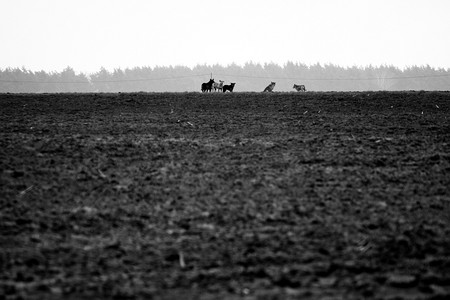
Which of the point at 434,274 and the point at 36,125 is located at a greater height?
the point at 36,125

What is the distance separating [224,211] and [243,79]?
112 meters

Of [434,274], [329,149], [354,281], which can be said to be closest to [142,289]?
[354,281]

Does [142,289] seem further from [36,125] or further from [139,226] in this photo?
[36,125]

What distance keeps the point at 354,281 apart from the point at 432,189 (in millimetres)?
2819

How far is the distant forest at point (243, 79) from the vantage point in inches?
3996

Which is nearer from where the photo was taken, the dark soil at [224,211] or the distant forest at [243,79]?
the dark soil at [224,211]

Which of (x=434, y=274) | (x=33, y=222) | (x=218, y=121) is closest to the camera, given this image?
(x=434, y=274)

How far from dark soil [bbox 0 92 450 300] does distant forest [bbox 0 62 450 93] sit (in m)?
85.4

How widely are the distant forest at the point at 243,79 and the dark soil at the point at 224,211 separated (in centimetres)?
8542

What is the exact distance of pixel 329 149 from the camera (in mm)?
7676

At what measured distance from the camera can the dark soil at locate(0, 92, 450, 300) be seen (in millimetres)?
3215

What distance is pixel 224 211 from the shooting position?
4.70m

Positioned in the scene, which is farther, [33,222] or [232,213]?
[232,213]

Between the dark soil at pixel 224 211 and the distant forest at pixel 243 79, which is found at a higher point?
the distant forest at pixel 243 79
